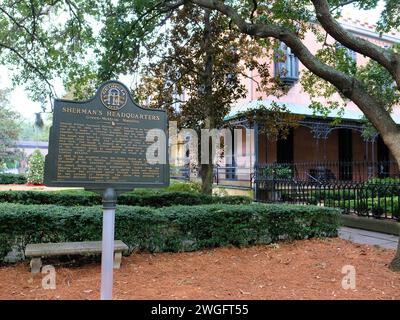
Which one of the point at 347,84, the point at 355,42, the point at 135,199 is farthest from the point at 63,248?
the point at 135,199

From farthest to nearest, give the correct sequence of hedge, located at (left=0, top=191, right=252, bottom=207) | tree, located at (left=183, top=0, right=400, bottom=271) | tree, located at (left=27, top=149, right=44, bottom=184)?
tree, located at (left=27, top=149, right=44, bottom=184)
hedge, located at (left=0, top=191, right=252, bottom=207)
tree, located at (left=183, top=0, right=400, bottom=271)

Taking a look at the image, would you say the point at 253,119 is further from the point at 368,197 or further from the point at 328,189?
the point at 368,197

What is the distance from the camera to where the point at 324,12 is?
6.07 m

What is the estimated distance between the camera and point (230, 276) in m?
5.23

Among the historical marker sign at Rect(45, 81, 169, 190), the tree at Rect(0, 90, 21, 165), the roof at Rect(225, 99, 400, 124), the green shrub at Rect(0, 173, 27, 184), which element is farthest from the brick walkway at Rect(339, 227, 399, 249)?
the tree at Rect(0, 90, 21, 165)

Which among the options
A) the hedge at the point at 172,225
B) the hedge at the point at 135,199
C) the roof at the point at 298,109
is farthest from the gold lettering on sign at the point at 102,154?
the roof at the point at 298,109

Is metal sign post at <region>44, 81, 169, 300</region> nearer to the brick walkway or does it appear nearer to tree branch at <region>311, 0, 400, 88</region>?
tree branch at <region>311, 0, 400, 88</region>

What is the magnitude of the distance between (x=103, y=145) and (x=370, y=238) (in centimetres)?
685

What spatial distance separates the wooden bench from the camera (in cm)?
517

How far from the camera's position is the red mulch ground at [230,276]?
448cm

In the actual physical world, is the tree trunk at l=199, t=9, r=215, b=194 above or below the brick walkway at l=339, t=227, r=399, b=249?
above

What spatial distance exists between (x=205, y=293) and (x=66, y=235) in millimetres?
2545

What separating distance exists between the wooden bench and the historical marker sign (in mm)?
1703
